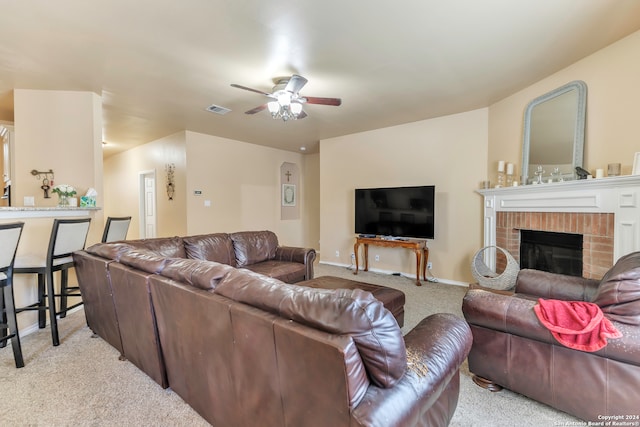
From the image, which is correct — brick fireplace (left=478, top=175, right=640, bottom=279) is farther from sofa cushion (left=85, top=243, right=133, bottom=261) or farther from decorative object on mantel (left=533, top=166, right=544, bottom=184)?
sofa cushion (left=85, top=243, right=133, bottom=261)

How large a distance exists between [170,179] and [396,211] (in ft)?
14.0

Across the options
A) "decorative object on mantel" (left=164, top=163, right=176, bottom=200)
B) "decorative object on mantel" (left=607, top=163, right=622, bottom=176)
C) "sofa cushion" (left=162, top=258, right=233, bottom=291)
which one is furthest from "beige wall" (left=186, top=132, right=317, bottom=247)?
"decorative object on mantel" (left=607, top=163, right=622, bottom=176)

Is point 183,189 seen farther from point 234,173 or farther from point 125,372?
point 125,372

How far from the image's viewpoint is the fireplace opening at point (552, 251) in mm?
2963

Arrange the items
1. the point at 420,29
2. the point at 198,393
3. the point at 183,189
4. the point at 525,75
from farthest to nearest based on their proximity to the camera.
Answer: the point at 183,189 < the point at 525,75 < the point at 420,29 < the point at 198,393

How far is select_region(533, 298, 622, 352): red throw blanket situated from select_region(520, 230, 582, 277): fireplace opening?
1.89m

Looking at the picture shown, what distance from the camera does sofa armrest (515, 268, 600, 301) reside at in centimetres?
199

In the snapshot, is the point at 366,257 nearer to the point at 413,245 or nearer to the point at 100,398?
the point at 413,245

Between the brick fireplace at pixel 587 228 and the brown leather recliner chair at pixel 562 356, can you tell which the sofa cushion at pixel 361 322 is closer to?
the brown leather recliner chair at pixel 562 356

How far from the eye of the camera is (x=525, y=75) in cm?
304

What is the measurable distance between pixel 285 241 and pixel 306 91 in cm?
415

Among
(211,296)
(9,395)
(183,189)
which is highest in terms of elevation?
(183,189)

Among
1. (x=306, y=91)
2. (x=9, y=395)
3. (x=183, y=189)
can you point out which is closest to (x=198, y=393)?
(x=9, y=395)

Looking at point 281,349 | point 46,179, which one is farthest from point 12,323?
point 281,349
